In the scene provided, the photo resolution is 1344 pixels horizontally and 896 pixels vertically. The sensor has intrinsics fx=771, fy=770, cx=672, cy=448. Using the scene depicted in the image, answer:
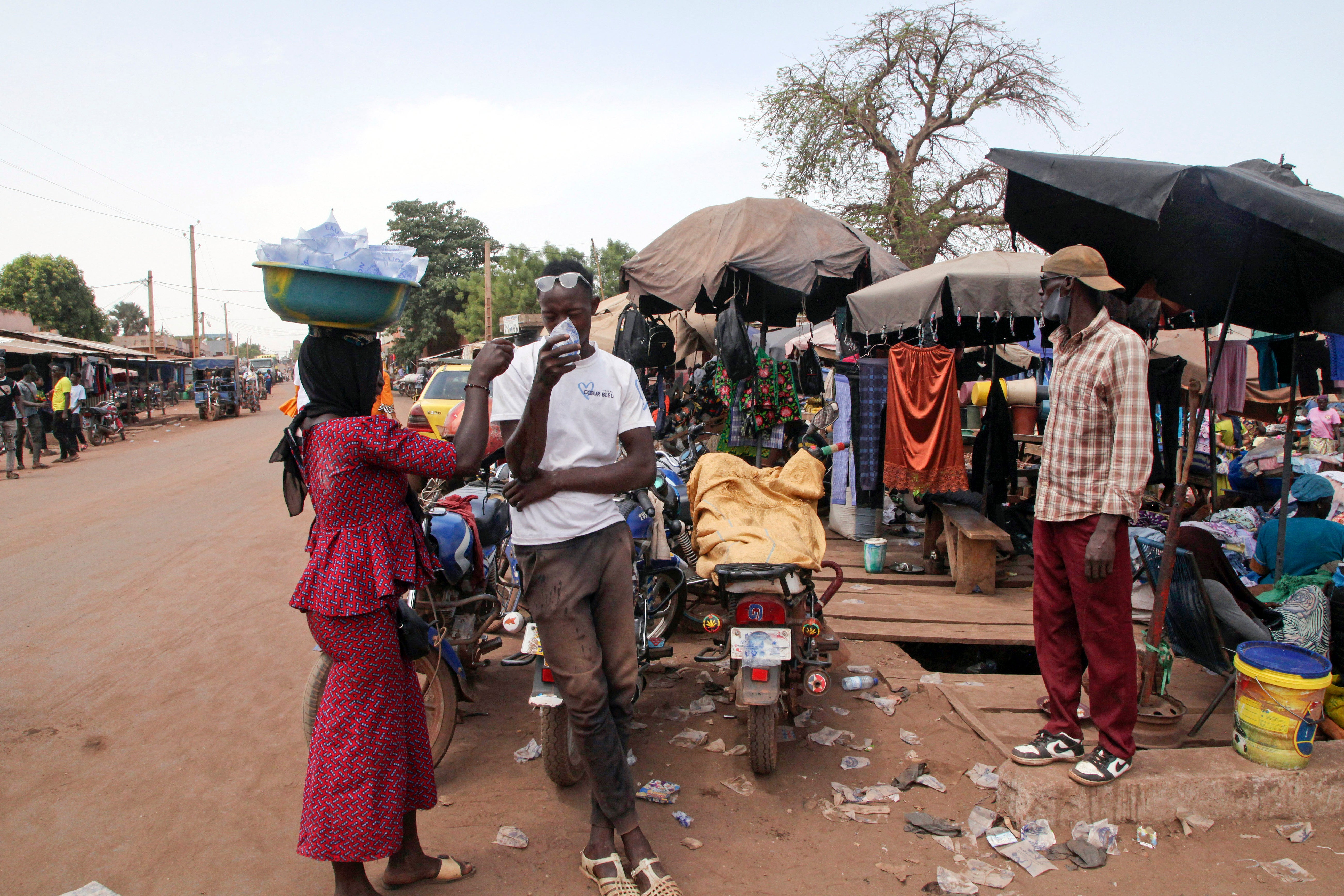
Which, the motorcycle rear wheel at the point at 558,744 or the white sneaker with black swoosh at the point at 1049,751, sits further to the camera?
the motorcycle rear wheel at the point at 558,744

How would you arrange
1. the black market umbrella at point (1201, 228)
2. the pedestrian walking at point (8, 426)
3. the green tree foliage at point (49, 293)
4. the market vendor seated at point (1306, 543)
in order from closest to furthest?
the black market umbrella at point (1201, 228)
the market vendor seated at point (1306, 543)
the pedestrian walking at point (8, 426)
the green tree foliage at point (49, 293)

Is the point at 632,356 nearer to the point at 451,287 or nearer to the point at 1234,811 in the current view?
the point at 1234,811

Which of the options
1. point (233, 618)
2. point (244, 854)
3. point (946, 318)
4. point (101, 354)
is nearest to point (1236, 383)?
point (946, 318)

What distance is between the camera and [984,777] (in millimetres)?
3449

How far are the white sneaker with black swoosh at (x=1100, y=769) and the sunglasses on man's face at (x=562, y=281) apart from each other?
2.66 metres

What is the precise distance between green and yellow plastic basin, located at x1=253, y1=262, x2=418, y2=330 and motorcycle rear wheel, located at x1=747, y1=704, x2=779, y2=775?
2270 mm

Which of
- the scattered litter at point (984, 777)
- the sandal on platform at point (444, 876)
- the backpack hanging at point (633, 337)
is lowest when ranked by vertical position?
the scattered litter at point (984, 777)

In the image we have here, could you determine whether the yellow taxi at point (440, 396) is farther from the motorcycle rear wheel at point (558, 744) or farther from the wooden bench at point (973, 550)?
the motorcycle rear wheel at point (558, 744)

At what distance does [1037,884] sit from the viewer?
2748 mm

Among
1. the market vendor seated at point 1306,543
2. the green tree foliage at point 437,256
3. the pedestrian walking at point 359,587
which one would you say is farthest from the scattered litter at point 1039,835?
the green tree foliage at point 437,256

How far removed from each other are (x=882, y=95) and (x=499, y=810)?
21.6 m

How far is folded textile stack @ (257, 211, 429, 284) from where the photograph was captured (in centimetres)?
248

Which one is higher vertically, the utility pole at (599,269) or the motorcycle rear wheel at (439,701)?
the utility pole at (599,269)

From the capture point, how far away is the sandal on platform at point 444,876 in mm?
2666
